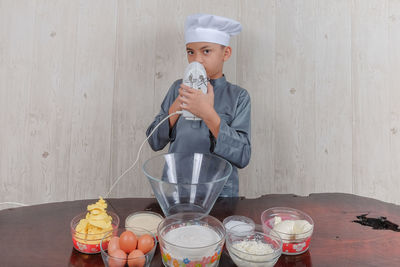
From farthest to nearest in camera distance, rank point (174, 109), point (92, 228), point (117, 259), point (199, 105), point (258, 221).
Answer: point (174, 109) → point (199, 105) → point (258, 221) → point (92, 228) → point (117, 259)

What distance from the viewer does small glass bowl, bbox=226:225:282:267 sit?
2.28 ft

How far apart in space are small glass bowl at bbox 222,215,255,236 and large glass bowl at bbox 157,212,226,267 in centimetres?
7

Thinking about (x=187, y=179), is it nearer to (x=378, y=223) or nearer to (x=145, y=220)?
(x=145, y=220)

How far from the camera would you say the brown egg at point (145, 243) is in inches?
27.9

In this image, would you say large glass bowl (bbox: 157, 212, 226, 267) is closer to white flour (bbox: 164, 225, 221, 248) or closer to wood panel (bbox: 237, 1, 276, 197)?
white flour (bbox: 164, 225, 221, 248)

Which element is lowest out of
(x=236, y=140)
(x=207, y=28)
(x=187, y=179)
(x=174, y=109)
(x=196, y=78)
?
(x=187, y=179)

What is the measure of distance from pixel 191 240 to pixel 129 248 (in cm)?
13

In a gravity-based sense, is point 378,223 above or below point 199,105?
below

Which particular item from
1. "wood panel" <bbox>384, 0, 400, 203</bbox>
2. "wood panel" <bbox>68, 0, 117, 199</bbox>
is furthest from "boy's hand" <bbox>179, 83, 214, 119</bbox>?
"wood panel" <bbox>384, 0, 400, 203</bbox>

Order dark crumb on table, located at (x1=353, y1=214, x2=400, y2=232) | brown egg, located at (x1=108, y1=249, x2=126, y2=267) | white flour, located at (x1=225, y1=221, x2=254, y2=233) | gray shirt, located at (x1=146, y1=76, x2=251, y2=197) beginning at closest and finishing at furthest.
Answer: brown egg, located at (x1=108, y1=249, x2=126, y2=267) < white flour, located at (x1=225, y1=221, x2=254, y2=233) < dark crumb on table, located at (x1=353, y1=214, x2=400, y2=232) < gray shirt, located at (x1=146, y1=76, x2=251, y2=197)

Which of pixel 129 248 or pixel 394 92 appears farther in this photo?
pixel 394 92

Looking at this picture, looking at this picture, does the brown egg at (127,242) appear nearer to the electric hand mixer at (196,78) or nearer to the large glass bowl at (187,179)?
the large glass bowl at (187,179)

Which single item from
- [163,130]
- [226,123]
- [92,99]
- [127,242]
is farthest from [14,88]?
[127,242]

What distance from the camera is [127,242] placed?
0.71 m
